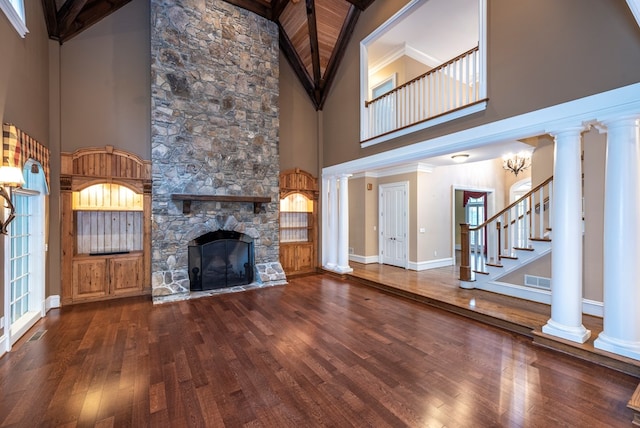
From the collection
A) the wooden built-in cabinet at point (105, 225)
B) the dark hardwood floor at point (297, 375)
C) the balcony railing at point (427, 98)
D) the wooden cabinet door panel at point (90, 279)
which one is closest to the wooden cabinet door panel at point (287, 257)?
the dark hardwood floor at point (297, 375)

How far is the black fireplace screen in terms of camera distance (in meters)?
5.64

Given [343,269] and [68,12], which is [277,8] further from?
[343,269]

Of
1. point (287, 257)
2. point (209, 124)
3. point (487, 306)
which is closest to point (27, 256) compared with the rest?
point (209, 124)

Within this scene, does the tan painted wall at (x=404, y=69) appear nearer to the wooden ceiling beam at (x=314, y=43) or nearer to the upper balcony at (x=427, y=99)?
the upper balcony at (x=427, y=99)

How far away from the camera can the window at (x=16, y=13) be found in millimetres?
3027

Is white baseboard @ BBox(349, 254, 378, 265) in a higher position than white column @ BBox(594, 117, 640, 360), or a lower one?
lower

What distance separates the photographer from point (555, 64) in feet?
10.8

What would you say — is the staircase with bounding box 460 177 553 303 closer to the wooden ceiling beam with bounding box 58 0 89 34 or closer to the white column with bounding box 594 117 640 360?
the white column with bounding box 594 117 640 360

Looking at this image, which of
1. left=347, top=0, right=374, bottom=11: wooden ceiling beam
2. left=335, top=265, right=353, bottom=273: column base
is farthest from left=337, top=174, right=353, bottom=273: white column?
left=347, top=0, right=374, bottom=11: wooden ceiling beam

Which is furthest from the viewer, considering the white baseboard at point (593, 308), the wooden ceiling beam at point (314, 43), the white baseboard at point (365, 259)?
the white baseboard at point (365, 259)

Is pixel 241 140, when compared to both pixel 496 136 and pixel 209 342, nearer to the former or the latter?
pixel 209 342

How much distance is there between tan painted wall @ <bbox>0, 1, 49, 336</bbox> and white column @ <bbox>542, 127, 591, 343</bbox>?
6361 mm

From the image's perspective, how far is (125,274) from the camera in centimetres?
527

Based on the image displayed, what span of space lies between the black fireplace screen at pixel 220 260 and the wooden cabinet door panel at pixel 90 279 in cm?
144
